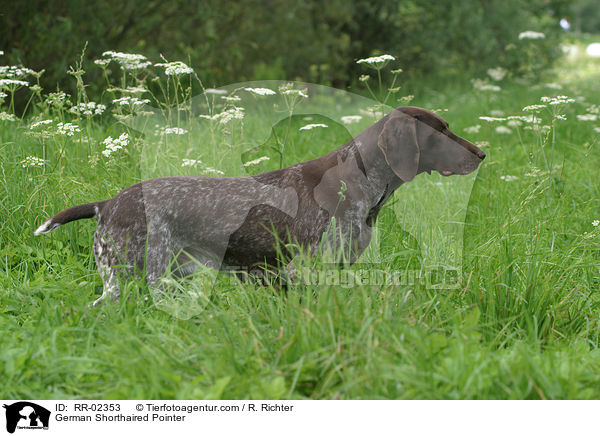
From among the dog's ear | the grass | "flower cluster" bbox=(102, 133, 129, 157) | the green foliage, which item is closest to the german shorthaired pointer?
the dog's ear

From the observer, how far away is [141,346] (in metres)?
2.72

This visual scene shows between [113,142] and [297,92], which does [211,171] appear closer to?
[113,142]

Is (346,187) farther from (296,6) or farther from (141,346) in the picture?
(296,6)

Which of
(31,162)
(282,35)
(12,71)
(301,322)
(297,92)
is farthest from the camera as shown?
(282,35)

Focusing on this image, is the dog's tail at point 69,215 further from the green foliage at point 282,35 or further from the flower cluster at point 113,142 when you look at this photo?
the green foliage at point 282,35

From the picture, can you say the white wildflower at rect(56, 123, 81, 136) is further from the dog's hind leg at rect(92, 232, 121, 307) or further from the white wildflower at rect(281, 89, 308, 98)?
the white wildflower at rect(281, 89, 308, 98)

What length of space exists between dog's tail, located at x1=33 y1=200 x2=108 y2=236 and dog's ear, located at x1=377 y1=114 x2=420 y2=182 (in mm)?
1682

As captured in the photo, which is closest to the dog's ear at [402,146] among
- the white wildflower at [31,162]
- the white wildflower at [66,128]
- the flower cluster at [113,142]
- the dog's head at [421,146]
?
the dog's head at [421,146]

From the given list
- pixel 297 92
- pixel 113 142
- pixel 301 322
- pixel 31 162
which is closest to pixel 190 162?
pixel 113 142

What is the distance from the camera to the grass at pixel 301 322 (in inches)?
98.3

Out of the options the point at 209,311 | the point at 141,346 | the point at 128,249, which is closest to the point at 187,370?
the point at 141,346

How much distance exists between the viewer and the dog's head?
332 cm
